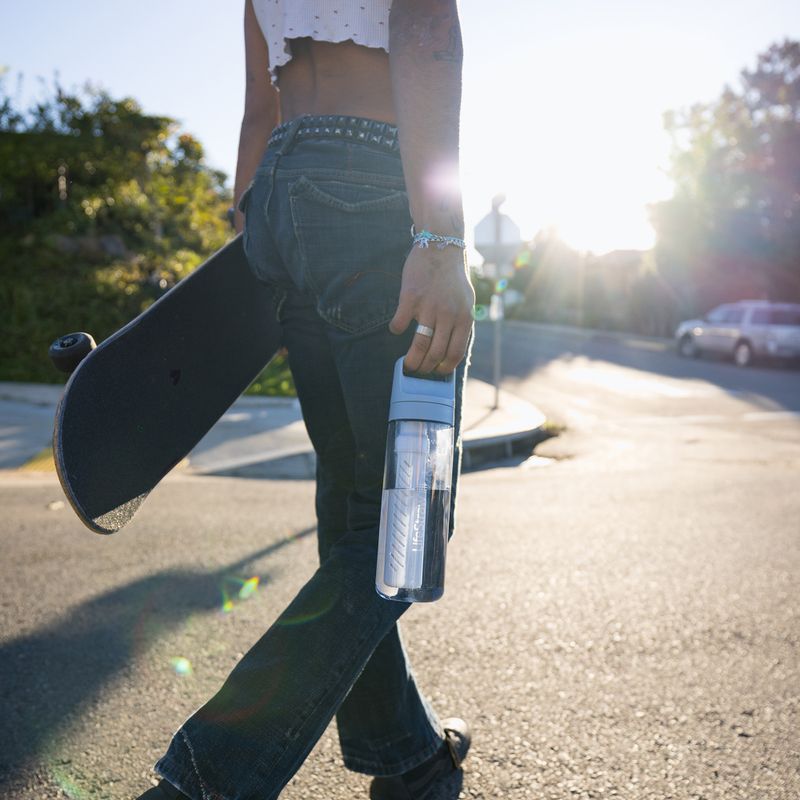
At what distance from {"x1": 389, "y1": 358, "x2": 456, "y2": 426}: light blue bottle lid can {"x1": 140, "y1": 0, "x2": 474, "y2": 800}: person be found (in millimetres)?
31

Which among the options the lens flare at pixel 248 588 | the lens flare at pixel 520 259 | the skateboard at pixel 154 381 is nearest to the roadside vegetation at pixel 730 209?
the lens flare at pixel 520 259

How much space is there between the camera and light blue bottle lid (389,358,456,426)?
1.27 m

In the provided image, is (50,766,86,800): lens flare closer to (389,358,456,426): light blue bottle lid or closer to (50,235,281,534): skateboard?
(50,235,281,534): skateboard

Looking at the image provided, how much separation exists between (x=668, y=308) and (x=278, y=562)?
29868 millimetres

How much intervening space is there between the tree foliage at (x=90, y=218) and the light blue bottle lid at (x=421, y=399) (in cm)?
983

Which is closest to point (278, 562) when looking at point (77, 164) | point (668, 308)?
point (77, 164)

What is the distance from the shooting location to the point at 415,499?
121 cm

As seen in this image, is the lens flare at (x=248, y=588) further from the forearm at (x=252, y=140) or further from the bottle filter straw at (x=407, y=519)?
the bottle filter straw at (x=407, y=519)

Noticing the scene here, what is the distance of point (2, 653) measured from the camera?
2467 millimetres

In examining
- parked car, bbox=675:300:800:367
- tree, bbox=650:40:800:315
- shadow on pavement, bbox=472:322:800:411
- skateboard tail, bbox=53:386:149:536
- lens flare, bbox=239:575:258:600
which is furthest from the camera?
tree, bbox=650:40:800:315

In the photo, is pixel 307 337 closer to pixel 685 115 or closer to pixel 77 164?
pixel 77 164

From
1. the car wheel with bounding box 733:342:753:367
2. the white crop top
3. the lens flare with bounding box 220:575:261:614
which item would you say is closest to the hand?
the white crop top

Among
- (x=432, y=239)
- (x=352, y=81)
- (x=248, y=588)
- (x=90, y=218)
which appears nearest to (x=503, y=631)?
(x=248, y=588)

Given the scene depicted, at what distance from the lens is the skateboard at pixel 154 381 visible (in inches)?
54.1
